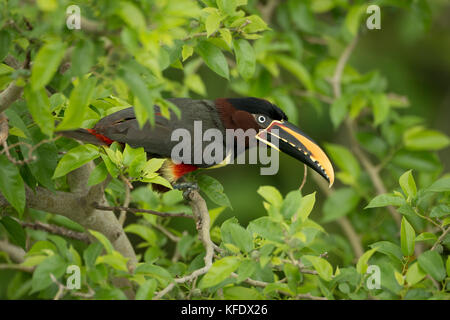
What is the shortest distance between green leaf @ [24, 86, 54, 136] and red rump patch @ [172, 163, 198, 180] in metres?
1.30

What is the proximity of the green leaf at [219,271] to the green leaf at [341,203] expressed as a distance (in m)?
2.22

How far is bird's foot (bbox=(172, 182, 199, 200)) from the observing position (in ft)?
10.6

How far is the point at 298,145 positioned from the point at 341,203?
46.1 inches

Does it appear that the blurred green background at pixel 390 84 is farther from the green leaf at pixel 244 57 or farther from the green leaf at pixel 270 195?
the green leaf at pixel 270 195

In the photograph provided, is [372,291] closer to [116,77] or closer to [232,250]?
[232,250]

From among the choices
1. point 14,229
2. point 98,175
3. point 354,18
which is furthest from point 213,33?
point 354,18

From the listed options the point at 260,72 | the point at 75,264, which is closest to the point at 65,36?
the point at 75,264

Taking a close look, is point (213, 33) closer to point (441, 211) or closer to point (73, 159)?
point (73, 159)

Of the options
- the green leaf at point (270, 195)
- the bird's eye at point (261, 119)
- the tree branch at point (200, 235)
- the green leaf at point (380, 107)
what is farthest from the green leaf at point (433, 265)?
the green leaf at point (380, 107)

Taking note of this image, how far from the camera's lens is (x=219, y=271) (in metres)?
2.21

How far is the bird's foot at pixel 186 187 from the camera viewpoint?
10.6ft

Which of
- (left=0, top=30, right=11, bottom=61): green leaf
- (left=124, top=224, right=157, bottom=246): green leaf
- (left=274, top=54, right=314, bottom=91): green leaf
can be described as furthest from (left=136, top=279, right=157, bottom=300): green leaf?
(left=274, top=54, right=314, bottom=91): green leaf
